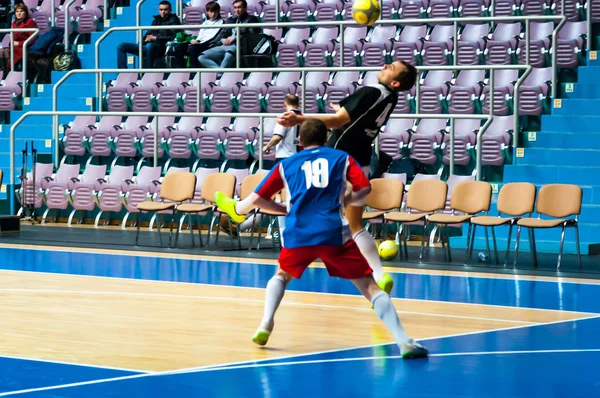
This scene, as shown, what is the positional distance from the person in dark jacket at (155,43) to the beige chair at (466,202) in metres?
7.52

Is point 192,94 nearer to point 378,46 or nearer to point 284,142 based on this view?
point 378,46

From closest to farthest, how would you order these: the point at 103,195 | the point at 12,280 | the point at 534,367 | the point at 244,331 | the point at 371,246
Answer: the point at 534,367, the point at 244,331, the point at 371,246, the point at 12,280, the point at 103,195

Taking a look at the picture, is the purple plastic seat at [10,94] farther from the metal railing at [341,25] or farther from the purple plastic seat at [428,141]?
the purple plastic seat at [428,141]

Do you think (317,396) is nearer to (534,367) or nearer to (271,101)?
(534,367)

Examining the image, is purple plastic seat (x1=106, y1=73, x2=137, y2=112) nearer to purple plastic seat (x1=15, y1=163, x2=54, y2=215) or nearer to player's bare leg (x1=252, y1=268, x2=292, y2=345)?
purple plastic seat (x1=15, y1=163, x2=54, y2=215)

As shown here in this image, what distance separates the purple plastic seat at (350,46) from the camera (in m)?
17.4

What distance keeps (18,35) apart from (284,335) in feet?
45.5

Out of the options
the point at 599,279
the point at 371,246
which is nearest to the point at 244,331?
the point at 371,246

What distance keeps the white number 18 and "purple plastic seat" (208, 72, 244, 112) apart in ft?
33.8

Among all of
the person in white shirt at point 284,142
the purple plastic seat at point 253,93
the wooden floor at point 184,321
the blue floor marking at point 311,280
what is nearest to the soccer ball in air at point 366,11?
the person in white shirt at point 284,142

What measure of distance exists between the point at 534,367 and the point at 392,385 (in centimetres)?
108

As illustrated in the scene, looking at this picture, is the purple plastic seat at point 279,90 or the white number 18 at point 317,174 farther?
the purple plastic seat at point 279,90

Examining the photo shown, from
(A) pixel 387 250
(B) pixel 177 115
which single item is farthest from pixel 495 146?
(B) pixel 177 115

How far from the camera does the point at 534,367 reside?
272 inches
